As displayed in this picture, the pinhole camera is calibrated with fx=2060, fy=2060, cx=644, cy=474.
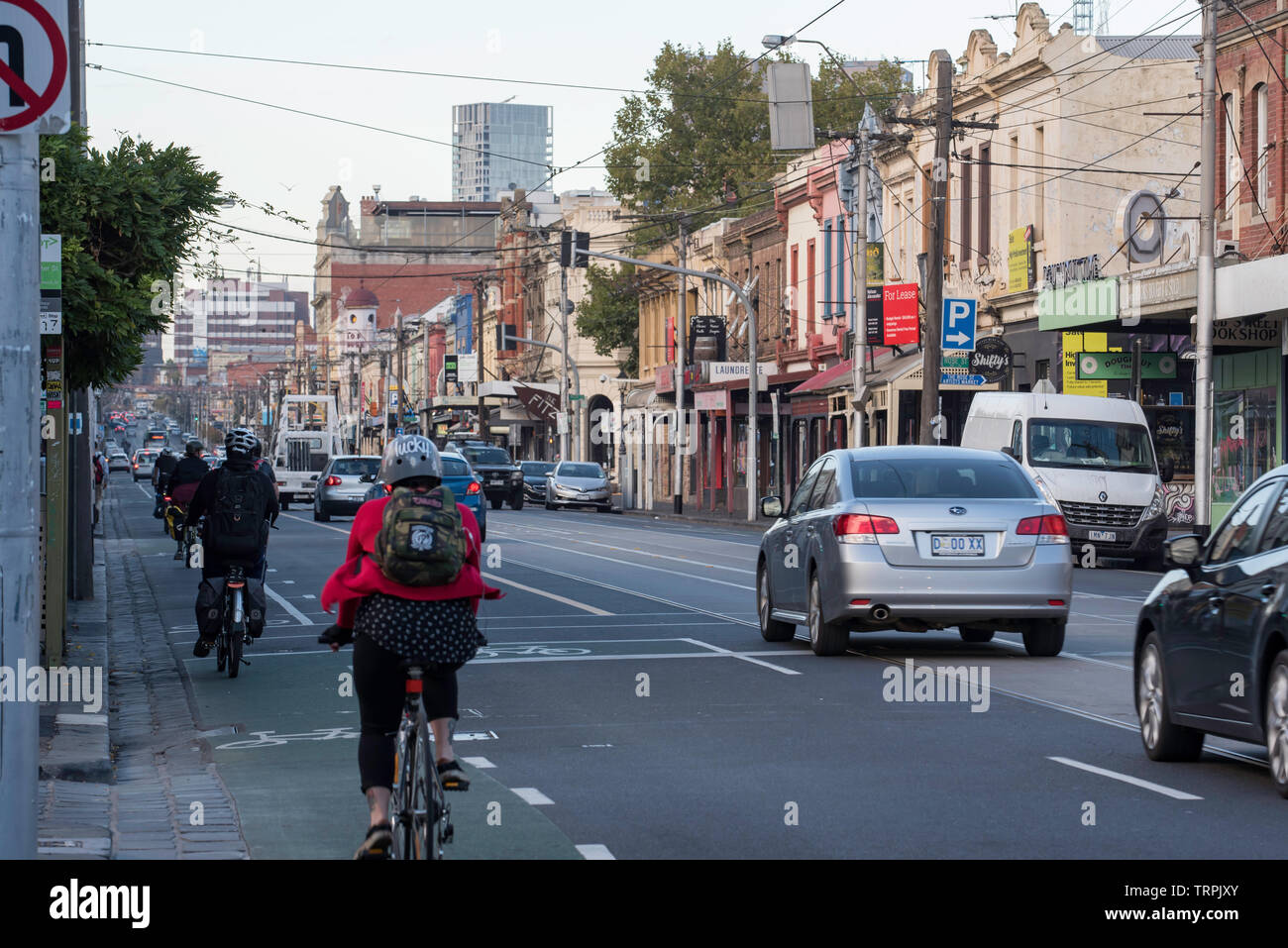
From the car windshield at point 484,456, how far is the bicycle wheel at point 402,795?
55099 mm

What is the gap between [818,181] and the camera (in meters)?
57.3

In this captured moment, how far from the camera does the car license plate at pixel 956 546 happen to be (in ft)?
50.5

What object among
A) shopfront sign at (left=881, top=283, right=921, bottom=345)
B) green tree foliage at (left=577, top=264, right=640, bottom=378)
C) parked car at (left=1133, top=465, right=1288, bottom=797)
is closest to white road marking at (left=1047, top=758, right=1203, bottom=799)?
parked car at (left=1133, top=465, right=1288, bottom=797)

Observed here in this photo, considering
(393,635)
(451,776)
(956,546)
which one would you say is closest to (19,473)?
(393,635)

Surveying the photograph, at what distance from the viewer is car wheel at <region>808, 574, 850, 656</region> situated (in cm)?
1595

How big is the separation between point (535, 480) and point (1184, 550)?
2341 inches

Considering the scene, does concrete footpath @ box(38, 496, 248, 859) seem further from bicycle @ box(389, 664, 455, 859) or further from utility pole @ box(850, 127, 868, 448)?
utility pole @ box(850, 127, 868, 448)

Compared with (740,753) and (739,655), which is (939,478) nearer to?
(739,655)

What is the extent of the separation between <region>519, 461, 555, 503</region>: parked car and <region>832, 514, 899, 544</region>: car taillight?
175 ft

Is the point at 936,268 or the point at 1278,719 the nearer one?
the point at 1278,719

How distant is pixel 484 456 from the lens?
206 ft

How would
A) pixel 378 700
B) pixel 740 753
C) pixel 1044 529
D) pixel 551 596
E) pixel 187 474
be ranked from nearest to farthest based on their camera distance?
pixel 378 700 < pixel 740 753 < pixel 1044 529 < pixel 551 596 < pixel 187 474

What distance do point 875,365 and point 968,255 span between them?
587 cm
